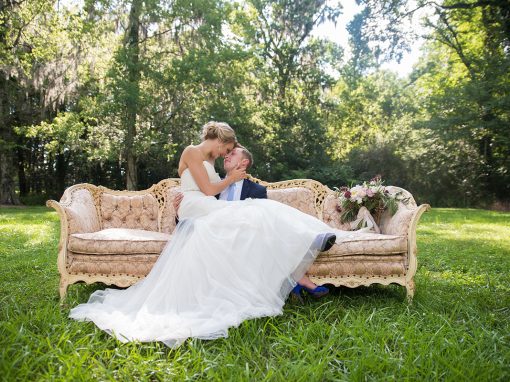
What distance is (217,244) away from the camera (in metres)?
3.13

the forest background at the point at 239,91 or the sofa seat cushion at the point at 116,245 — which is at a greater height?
the forest background at the point at 239,91

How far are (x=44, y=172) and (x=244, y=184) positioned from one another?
16909 mm

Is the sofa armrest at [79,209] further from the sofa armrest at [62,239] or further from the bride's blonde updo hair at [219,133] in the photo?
the bride's blonde updo hair at [219,133]

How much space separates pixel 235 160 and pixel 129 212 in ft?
4.94

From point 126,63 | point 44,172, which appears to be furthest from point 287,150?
point 44,172

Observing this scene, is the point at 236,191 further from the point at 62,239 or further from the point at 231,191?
the point at 62,239

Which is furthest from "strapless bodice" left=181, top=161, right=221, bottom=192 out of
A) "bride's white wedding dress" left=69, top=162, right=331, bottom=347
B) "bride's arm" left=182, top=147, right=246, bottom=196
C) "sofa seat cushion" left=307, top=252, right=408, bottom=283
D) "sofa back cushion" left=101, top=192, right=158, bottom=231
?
"sofa seat cushion" left=307, top=252, right=408, bottom=283

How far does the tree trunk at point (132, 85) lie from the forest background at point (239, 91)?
0.04 meters

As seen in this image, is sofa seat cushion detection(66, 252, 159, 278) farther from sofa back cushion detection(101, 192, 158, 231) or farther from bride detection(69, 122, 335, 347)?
Result: sofa back cushion detection(101, 192, 158, 231)

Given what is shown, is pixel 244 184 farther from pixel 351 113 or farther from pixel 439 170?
pixel 351 113

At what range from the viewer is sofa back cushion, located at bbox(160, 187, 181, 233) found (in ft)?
14.8

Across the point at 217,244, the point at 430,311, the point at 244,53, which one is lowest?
the point at 430,311

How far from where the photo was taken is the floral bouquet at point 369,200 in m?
4.13

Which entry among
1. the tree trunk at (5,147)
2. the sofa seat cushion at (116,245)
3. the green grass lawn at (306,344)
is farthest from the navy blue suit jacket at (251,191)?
the tree trunk at (5,147)
